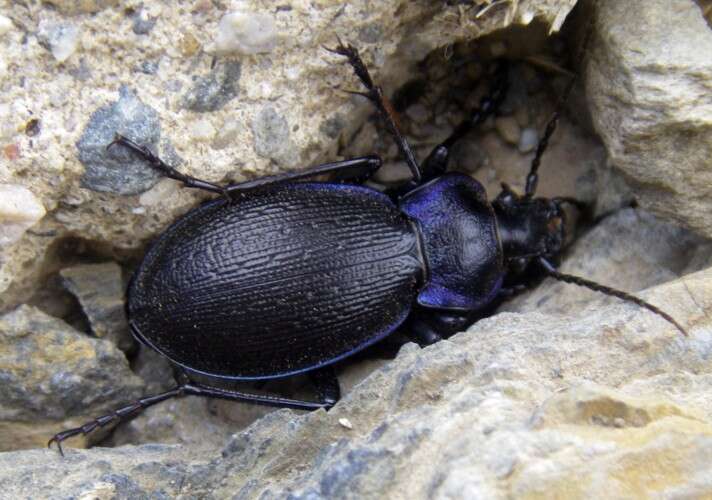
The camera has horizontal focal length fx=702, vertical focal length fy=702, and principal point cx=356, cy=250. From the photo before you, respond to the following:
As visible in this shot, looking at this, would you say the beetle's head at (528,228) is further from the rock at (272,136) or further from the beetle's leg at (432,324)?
the rock at (272,136)

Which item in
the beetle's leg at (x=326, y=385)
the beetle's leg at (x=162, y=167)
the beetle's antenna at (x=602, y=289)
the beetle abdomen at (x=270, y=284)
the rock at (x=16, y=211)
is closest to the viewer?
the beetle's antenna at (x=602, y=289)

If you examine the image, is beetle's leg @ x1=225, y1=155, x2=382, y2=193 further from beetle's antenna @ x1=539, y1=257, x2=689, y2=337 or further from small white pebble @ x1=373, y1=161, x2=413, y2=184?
beetle's antenna @ x1=539, y1=257, x2=689, y2=337

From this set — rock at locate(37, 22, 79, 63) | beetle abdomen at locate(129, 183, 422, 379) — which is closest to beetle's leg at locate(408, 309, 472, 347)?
beetle abdomen at locate(129, 183, 422, 379)

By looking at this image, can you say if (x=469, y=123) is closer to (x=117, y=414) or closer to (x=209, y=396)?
(x=209, y=396)

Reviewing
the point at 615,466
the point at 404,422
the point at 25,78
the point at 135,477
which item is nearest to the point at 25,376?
the point at 135,477

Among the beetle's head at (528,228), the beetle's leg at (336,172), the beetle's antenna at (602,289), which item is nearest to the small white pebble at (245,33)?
the beetle's leg at (336,172)

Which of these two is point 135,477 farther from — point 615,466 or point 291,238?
point 615,466
